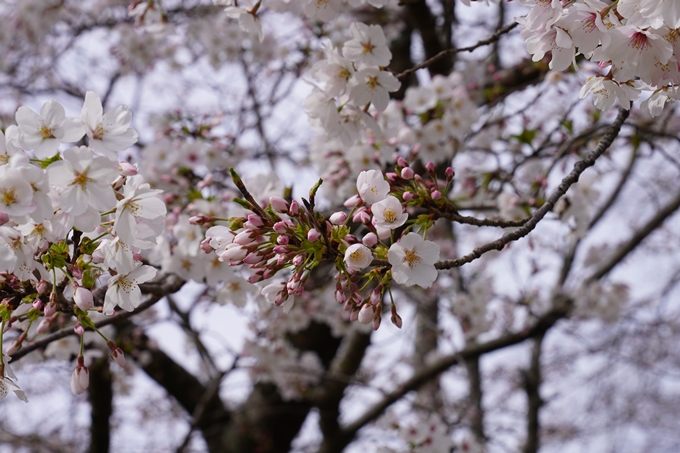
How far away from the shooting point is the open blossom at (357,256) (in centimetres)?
114

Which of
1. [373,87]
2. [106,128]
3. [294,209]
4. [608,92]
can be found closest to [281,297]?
[294,209]

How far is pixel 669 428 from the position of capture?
939cm

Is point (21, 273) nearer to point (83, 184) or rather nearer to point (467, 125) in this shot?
point (83, 184)

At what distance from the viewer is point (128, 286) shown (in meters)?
1.29

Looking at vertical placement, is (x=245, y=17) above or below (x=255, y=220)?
above

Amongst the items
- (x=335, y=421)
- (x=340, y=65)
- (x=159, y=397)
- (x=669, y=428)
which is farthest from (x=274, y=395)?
(x=669, y=428)

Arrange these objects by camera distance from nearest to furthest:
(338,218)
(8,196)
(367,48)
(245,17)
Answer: (8,196), (338,218), (367,48), (245,17)

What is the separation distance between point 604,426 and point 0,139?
880 cm

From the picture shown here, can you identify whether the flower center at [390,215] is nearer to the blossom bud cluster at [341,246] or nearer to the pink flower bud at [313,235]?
the blossom bud cluster at [341,246]

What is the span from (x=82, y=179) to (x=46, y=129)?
6.2 inches

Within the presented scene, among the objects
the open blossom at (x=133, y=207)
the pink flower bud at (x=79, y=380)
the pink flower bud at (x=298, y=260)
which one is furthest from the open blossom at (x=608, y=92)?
the pink flower bud at (x=79, y=380)

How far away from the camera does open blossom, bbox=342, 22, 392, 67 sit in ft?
5.63

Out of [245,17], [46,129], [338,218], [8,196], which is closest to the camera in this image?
[8,196]

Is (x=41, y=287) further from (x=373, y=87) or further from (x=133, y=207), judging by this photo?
(x=373, y=87)
